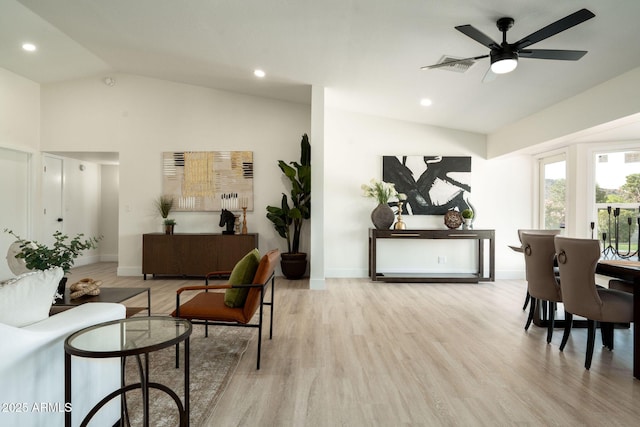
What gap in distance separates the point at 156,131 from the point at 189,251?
2218mm

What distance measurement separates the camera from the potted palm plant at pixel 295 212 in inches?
224

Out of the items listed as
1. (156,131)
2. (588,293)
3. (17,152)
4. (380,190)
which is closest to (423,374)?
(588,293)

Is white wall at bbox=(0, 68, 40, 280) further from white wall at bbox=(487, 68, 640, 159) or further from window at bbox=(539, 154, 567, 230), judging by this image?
window at bbox=(539, 154, 567, 230)

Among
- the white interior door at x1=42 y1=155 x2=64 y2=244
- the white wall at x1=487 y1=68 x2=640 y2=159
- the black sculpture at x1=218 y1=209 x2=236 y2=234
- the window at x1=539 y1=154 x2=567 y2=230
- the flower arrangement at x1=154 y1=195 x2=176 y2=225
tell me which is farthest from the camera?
the white interior door at x1=42 y1=155 x2=64 y2=244

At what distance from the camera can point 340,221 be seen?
6055 mm

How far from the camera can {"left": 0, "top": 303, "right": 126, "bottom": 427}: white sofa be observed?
1252 mm

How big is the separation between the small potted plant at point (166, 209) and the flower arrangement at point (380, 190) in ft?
10.7

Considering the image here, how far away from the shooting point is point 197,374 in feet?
7.91

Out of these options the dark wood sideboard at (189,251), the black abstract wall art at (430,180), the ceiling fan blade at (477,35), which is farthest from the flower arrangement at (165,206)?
the ceiling fan blade at (477,35)

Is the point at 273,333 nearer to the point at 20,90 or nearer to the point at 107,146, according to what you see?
the point at 107,146

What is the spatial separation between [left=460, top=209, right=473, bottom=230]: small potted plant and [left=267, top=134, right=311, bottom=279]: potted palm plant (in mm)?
2512

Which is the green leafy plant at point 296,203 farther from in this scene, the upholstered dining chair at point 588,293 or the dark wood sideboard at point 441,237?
the upholstered dining chair at point 588,293

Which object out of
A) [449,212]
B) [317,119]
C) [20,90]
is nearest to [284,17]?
[317,119]

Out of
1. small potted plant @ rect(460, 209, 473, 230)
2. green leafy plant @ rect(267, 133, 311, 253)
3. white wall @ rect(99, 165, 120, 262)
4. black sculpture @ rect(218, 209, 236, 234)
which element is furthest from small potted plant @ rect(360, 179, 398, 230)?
white wall @ rect(99, 165, 120, 262)
